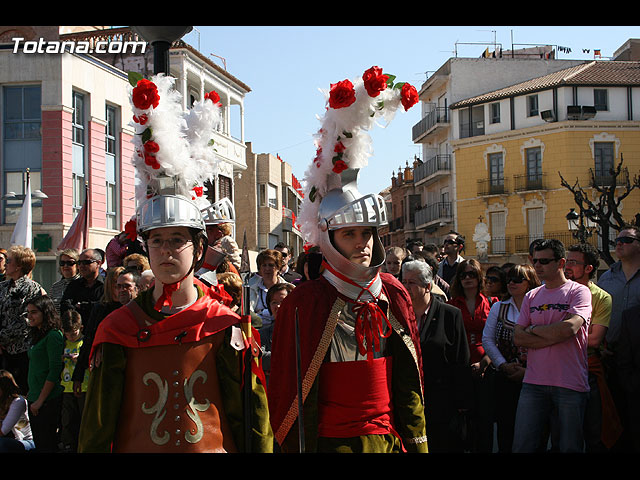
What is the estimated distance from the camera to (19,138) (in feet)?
84.2

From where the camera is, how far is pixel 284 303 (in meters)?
4.44

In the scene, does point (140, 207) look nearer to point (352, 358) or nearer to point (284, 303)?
point (284, 303)

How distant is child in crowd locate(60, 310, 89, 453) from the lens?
7.78 metres

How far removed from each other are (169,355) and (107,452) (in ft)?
1.71

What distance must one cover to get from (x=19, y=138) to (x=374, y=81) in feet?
76.9

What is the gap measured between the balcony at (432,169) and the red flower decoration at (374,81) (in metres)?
47.4

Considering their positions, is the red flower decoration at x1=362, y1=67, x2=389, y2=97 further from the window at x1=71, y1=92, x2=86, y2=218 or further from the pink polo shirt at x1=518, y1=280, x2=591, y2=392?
the window at x1=71, y1=92, x2=86, y2=218

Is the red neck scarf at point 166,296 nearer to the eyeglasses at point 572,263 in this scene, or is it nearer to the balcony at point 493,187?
the eyeglasses at point 572,263

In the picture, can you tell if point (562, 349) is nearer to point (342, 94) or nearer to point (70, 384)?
point (342, 94)

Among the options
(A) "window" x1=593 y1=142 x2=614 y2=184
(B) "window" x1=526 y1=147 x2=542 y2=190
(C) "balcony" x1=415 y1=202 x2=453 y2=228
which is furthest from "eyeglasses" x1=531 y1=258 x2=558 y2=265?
(C) "balcony" x1=415 y1=202 x2=453 y2=228

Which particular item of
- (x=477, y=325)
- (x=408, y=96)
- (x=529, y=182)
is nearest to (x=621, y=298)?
(x=477, y=325)

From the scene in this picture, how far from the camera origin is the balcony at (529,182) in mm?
45812

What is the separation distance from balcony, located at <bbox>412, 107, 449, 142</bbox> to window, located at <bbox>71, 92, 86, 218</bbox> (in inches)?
1169
